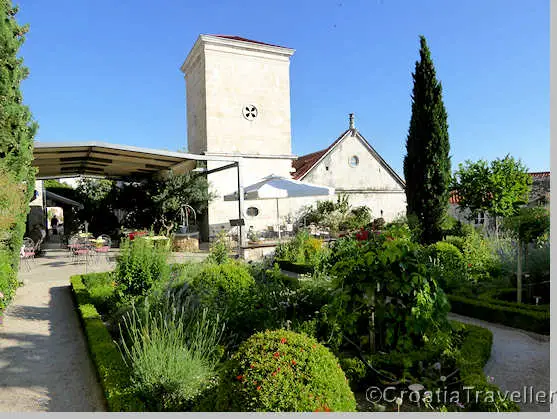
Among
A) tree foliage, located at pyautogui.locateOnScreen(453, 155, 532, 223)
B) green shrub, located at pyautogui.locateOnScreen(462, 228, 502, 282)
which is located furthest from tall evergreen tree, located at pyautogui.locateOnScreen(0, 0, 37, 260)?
tree foliage, located at pyautogui.locateOnScreen(453, 155, 532, 223)

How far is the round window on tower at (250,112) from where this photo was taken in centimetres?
1780

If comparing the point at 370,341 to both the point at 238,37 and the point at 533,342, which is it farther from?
the point at 238,37

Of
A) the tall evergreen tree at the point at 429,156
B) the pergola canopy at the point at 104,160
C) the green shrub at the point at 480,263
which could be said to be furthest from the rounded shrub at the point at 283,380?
Answer: the tall evergreen tree at the point at 429,156

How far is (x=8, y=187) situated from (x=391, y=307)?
6.10 meters

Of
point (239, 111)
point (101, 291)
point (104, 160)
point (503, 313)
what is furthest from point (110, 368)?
point (239, 111)

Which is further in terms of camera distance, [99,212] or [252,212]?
[252,212]

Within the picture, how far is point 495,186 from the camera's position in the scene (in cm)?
1120

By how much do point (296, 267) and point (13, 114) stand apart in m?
6.98

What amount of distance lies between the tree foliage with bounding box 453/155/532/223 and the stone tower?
899 cm

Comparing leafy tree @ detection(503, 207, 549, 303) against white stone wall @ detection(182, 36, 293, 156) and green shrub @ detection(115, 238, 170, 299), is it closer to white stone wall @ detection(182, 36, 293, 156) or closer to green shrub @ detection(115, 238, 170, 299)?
green shrub @ detection(115, 238, 170, 299)

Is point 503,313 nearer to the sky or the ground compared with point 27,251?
nearer to the ground

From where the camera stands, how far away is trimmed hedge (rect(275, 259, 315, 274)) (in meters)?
8.96

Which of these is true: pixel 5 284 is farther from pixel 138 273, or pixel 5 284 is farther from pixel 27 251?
pixel 27 251

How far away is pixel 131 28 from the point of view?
5.97 metres
